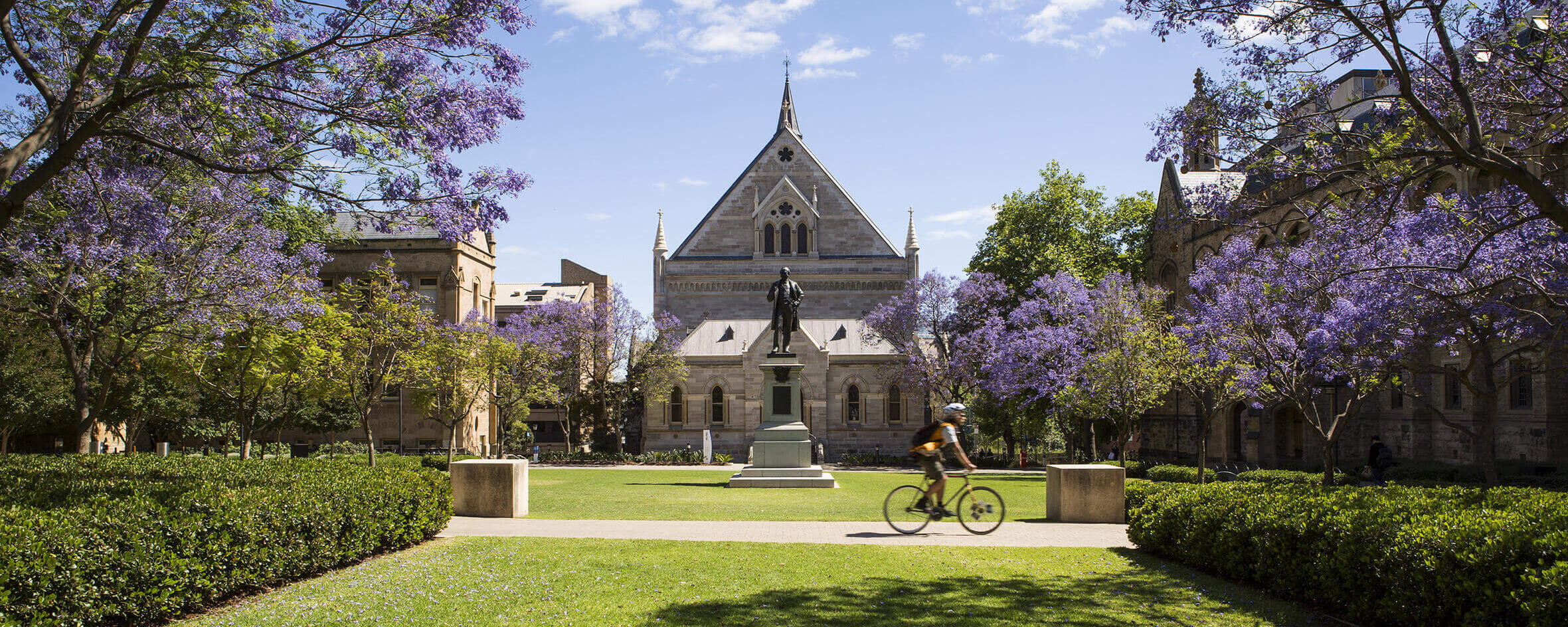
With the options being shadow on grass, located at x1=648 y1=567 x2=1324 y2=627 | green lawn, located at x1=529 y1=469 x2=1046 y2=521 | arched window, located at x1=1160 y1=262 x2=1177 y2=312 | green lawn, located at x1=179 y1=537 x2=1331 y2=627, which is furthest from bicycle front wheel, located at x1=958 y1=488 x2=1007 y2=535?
arched window, located at x1=1160 y1=262 x2=1177 y2=312

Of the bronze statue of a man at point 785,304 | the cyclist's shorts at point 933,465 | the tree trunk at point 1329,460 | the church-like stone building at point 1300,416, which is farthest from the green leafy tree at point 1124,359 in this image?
the cyclist's shorts at point 933,465

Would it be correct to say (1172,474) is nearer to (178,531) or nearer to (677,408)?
(178,531)

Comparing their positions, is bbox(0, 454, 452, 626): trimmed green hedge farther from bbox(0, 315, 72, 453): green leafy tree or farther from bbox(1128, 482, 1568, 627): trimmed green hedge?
bbox(0, 315, 72, 453): green leafy tree

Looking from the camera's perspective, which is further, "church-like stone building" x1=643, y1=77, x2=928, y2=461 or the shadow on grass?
"church-like stone building" x1=643, y1=77, x2=928, y2=461

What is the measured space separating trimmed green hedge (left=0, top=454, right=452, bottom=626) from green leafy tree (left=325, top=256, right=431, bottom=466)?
14873 millimetres

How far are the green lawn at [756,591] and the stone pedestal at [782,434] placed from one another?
43.9 feet

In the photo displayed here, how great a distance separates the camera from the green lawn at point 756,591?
27.9ft

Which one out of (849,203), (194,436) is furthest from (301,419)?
(849,203)

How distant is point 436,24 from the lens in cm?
1134

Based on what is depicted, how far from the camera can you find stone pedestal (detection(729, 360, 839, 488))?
85.7 ft

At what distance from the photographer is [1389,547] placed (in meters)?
8.27

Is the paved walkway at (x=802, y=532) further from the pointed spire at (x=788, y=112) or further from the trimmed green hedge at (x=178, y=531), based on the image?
the pointed spire at (x=788, y=112)

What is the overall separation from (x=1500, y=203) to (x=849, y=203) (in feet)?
162

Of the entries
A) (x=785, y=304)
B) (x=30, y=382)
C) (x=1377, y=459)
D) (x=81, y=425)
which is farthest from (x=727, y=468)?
(x=30, y=382)
